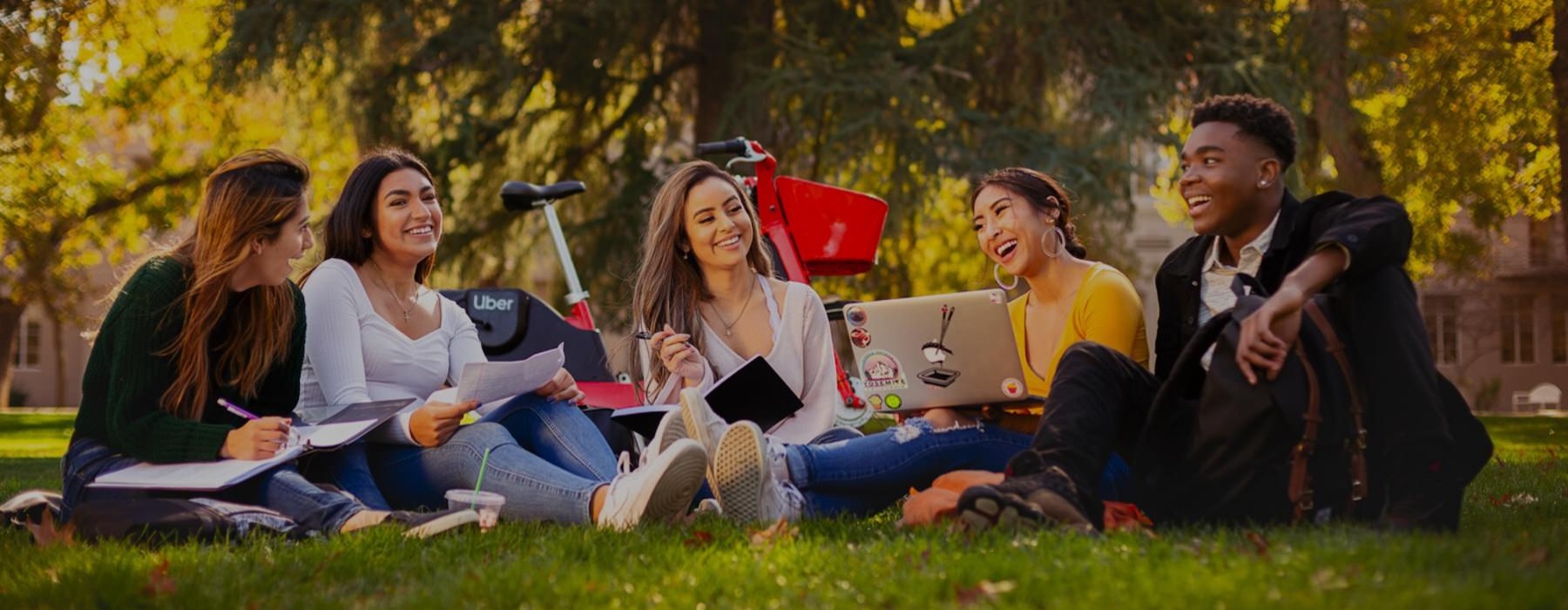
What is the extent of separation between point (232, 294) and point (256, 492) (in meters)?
0.55

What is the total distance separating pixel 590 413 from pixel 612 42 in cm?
822

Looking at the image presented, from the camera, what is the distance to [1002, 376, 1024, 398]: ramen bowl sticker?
396 centimetres

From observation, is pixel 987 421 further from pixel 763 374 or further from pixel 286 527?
pixel 286 527

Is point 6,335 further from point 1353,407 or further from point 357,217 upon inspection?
point 1353,407

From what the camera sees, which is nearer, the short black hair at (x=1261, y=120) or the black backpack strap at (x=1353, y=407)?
the black backpack strap at (x=1353, y=407)

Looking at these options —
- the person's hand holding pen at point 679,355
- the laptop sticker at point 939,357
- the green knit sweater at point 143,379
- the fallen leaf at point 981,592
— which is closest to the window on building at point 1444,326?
the person's hand holding pen at point 679,355

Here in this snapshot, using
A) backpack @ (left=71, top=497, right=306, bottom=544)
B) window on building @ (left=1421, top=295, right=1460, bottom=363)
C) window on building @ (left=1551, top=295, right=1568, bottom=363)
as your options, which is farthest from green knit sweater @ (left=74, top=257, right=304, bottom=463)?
window on building @ (left=1551, top=295, right=1568, bottom=363)

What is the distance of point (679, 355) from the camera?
14.8ft

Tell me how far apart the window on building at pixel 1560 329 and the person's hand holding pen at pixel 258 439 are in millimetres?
26024

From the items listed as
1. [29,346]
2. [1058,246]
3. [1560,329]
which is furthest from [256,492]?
[29,346]

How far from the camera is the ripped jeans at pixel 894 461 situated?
3934 millimetres

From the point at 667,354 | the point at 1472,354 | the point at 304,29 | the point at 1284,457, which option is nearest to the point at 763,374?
the point at 667,354

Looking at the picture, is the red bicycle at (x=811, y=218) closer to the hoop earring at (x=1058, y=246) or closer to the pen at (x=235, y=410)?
the hoop earring at (x=1058, y=246)

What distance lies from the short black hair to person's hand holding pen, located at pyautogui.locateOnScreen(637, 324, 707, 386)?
163cm
